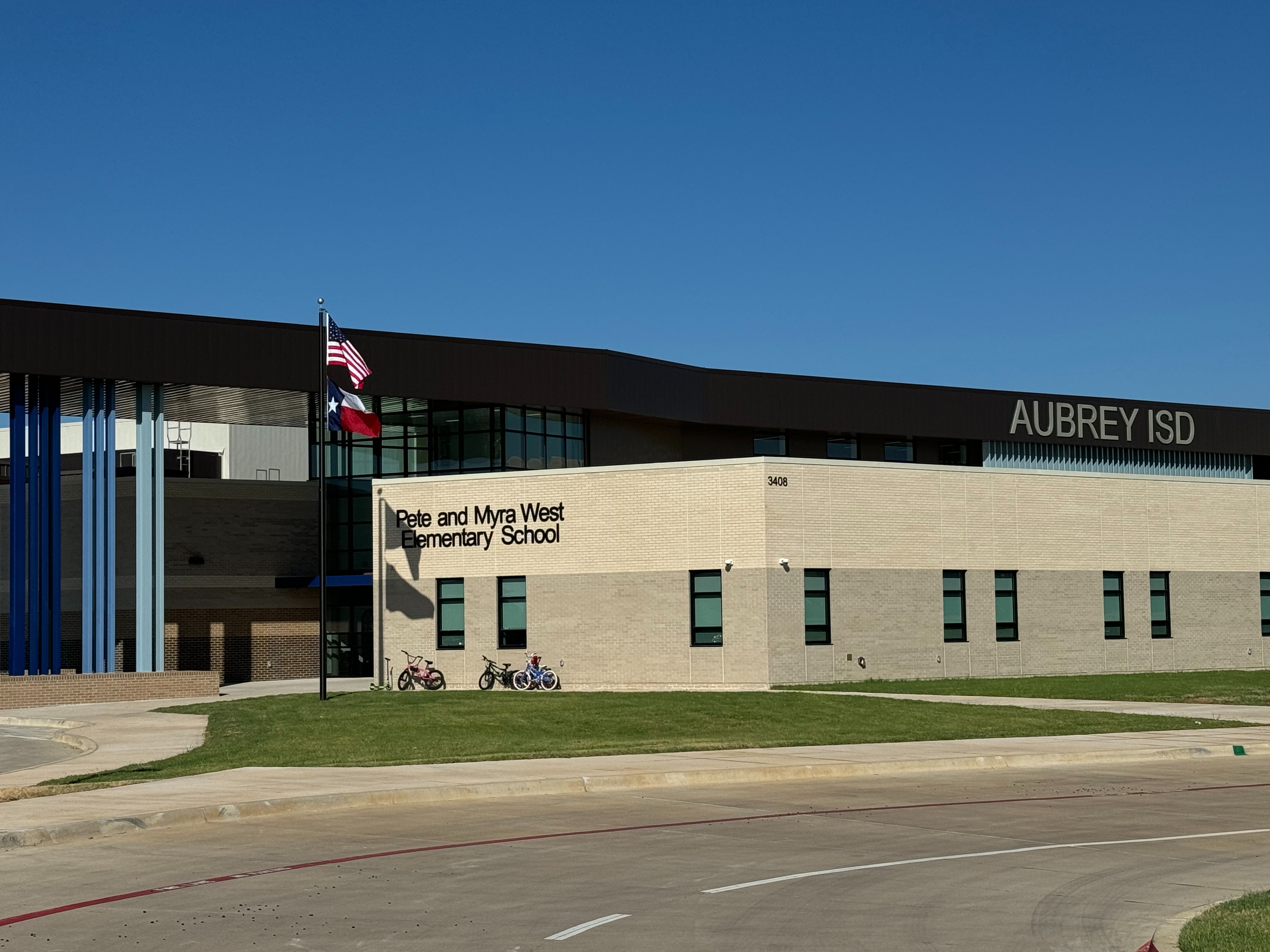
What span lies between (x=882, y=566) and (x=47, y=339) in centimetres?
2339

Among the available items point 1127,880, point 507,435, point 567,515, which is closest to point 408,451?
point 507,435

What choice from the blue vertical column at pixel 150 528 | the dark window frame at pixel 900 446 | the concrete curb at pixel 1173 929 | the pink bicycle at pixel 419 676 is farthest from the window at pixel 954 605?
the concrete curb at pixel 1173 929

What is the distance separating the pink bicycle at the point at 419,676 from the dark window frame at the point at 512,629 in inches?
77.9

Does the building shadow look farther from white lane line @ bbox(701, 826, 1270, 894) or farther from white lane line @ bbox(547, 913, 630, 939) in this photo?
white lane line @ bbox(547, 913, 630, 939)

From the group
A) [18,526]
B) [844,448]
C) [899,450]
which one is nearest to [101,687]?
[18,526]

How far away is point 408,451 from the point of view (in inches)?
2029

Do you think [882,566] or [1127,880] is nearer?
[1127,880]

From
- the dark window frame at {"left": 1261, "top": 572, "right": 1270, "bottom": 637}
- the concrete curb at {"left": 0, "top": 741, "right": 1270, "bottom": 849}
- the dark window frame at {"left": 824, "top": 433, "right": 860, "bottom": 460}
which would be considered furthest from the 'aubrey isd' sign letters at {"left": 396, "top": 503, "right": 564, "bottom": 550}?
the dark window frame at {"left": 1261, "top": 572, "right": 1270, "bottom": 637}

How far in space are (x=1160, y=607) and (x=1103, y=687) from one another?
8.74m

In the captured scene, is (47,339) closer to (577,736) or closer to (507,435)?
(507,435)

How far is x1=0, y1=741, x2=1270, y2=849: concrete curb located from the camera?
51.7 feet

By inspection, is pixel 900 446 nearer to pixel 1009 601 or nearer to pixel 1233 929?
pixel 1009 601

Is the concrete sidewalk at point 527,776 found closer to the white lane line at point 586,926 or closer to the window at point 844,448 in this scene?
the white lane line at point 586,926

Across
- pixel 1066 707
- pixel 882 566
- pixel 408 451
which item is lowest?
pixel 1066 707
